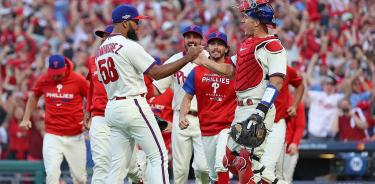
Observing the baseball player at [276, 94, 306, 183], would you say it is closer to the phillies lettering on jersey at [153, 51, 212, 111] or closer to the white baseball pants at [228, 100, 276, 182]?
the phillies lettering on jersey at [153, 51, 212, 111]

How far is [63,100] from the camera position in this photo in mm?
14656

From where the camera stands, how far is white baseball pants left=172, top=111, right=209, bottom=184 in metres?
13.3

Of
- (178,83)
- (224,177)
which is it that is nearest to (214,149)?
(224,177)

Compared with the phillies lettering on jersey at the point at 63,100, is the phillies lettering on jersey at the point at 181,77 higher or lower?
higher

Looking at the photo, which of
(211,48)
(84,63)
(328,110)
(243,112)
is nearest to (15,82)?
(84,63)

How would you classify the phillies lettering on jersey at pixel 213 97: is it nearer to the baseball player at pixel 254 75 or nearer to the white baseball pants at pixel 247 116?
the baseball player at pixel 254 75

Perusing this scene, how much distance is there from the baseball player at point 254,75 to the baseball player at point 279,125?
95cm

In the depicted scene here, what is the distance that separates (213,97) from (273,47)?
2469 millimetres

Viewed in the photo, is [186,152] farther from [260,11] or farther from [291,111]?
[260,11]

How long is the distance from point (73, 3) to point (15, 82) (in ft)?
11.7

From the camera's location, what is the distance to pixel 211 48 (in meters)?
12.9

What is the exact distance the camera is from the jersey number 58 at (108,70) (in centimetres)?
1114

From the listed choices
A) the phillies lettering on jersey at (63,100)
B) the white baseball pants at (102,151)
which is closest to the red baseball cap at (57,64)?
the phillies lettering on jersey at (63,100)

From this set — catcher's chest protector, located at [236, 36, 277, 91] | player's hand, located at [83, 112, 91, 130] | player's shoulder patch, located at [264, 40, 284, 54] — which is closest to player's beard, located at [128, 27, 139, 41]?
catcher's chest protector, located at [236, 36, 277, 91]
